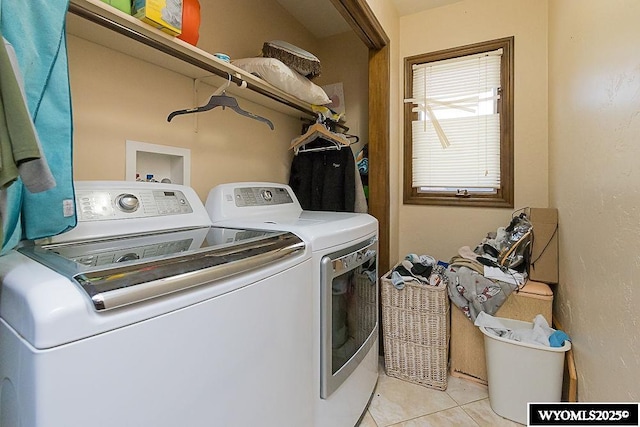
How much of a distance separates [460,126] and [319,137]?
1.04 meters

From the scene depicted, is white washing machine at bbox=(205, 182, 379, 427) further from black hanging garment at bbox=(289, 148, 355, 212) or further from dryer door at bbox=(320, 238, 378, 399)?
black hanging garment at bbox=(289, 148, 355, 212)

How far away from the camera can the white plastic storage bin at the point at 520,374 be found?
145cm

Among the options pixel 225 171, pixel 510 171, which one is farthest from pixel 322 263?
pixel 510 171

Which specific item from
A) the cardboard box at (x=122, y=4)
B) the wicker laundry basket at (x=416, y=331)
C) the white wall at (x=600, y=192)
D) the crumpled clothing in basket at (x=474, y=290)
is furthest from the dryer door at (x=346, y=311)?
the cardboard box at (x=122, y=4)

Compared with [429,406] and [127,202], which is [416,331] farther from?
[127,202]

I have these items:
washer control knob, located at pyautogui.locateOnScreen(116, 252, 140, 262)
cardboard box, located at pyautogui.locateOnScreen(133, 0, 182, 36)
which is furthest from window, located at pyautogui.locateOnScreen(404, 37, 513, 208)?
washer control knob, located at pyautogui.locateOnScreen(116, 252, 140, 262)

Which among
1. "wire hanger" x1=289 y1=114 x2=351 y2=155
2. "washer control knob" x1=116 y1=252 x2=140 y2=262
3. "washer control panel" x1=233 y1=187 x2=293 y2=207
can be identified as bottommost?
"washer control knob" x1=116 y1=252 x2=140 y2=262

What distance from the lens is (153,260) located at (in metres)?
0.66

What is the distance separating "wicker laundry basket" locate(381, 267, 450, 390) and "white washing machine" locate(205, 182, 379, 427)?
22 cm

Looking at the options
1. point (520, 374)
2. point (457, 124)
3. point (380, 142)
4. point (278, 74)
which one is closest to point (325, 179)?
point (380, 142)

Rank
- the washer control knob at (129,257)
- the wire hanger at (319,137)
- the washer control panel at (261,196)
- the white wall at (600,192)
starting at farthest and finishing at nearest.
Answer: the wire hanger at (319,137)
the washer control panel at (261,196)
the white wall at (600,192)
the washer control knob at (129,257)

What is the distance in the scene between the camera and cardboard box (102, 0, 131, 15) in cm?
102

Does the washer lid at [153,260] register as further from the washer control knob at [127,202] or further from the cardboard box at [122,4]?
the cardboard box at [122,4]

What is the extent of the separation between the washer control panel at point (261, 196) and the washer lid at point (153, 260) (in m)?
0.49
